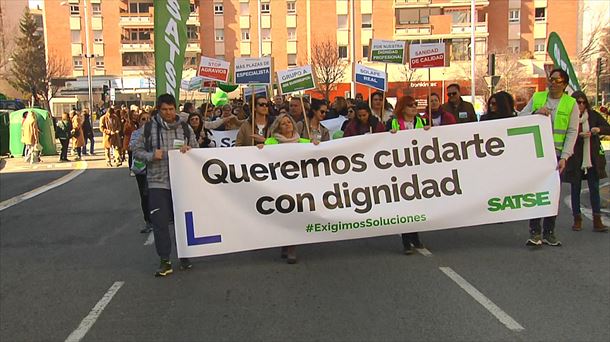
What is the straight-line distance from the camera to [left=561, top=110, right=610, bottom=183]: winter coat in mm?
8047

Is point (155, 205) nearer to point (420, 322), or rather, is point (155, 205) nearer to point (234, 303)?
point (234, 303)

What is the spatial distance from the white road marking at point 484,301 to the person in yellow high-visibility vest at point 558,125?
1607 mm

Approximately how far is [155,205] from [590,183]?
19.3 ft

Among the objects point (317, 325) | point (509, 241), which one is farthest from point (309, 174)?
point (509, 241)

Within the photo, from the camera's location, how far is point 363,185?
22.8ft

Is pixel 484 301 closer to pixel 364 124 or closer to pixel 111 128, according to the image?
pixel 364 124

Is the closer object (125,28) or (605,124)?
(605,124)

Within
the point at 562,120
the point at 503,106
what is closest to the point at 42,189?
the point at 503,106

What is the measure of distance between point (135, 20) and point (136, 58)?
4.19m

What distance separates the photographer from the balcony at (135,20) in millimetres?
66188

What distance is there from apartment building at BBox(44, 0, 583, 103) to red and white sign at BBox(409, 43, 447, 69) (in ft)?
166

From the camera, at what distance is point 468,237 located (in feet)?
26.2

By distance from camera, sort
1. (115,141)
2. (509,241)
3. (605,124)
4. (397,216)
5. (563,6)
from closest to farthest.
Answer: (397,216), (509,241), (605,124), (115,141), (563,6)

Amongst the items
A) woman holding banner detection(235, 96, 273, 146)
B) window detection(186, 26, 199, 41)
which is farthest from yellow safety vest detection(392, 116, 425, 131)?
window detection(186, 26, 199, 41)
